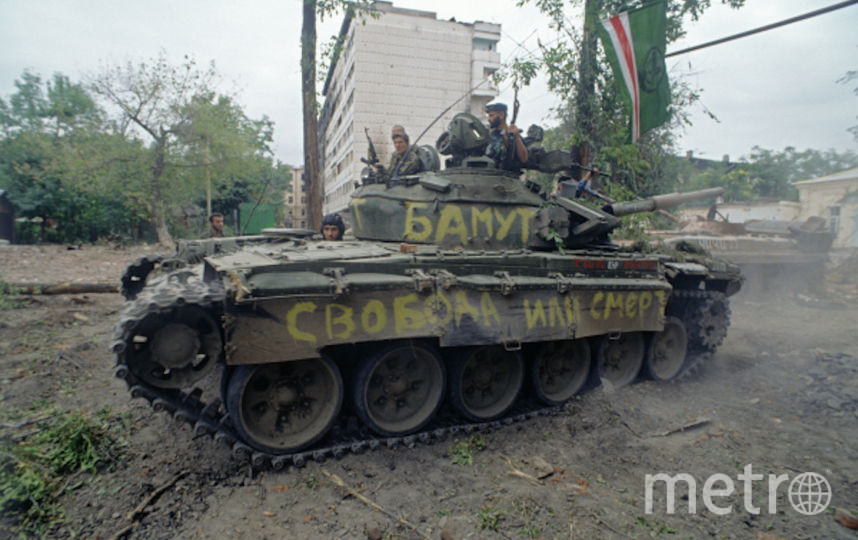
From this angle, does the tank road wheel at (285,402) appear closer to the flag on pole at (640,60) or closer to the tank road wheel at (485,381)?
the tank road wheel at (485,381)

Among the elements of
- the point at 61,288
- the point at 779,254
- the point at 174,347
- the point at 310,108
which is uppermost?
the point at 310,108

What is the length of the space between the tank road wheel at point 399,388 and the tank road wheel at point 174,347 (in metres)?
1.39

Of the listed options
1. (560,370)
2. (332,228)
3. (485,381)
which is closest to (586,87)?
(332,228)

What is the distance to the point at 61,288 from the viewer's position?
404 inches

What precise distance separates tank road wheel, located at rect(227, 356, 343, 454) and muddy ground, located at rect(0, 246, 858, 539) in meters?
0.28

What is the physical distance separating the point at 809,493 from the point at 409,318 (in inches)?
140

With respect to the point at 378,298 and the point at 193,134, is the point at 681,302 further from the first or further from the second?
the point at 193,134

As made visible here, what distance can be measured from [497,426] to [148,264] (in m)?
5.33

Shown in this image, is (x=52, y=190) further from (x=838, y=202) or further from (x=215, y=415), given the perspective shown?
(x=838, y=202)

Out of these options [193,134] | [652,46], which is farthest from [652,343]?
[193,134]

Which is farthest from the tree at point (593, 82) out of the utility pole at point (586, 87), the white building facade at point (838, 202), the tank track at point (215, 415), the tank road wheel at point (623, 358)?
the white building facade at point (838, 202)

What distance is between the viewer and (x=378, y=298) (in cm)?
441

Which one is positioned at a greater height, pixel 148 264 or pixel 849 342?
pixel 148 264

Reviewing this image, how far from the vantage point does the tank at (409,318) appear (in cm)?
392
